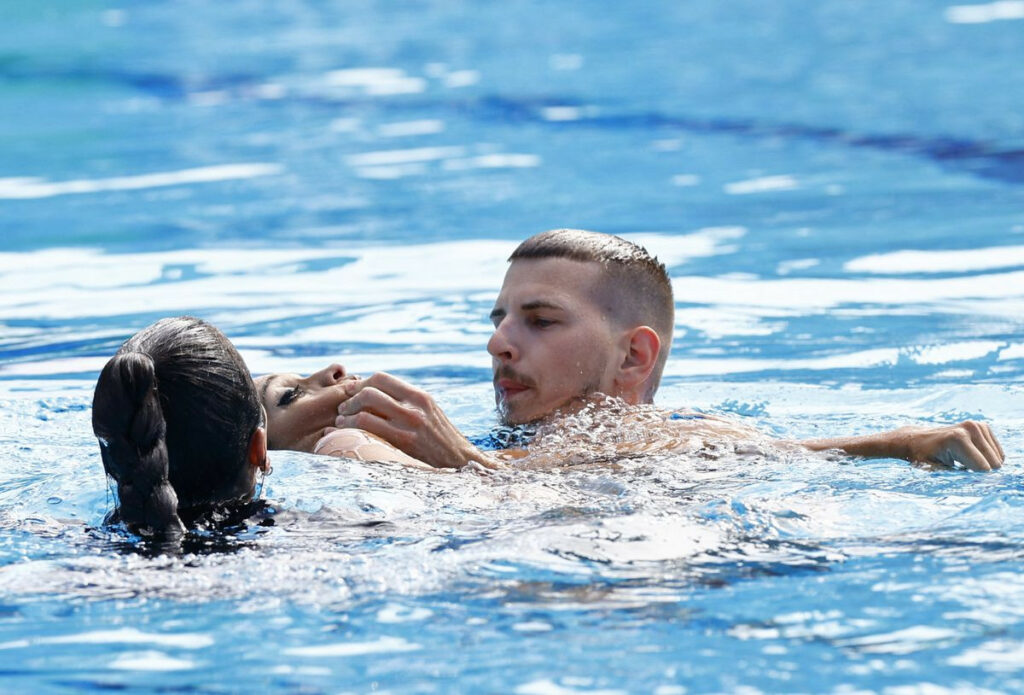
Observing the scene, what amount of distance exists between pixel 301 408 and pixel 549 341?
2.40 feet

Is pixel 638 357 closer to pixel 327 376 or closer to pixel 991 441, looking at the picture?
pixel 327 376

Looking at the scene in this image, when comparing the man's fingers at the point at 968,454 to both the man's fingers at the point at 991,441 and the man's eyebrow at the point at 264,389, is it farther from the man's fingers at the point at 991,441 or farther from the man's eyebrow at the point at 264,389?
the man's eyebrow at the point at 264,389

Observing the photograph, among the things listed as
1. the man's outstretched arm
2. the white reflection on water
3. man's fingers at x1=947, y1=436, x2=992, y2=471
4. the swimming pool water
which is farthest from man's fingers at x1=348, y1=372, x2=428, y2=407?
the white reflection on water

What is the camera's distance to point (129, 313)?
6.39 m

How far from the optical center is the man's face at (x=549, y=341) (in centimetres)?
432

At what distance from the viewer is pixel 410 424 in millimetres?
3889

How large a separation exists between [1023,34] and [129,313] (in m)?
9.02

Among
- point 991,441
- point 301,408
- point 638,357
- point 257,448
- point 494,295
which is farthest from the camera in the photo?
point 494,295

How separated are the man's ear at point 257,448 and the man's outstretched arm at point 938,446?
1544 mm

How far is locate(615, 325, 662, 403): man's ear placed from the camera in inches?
178

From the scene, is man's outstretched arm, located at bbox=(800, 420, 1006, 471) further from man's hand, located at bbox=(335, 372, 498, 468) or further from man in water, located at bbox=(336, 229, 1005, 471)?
man's hand, located at bbox=(335, 372, 498, 468)

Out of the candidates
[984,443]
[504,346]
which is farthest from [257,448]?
[984,443]

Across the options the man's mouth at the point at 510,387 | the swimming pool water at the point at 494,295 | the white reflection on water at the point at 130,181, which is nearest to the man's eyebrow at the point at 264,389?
the swimming pool water at the point at 494,295

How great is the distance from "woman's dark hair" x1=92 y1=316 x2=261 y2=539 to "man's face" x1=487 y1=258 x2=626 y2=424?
1281mm
